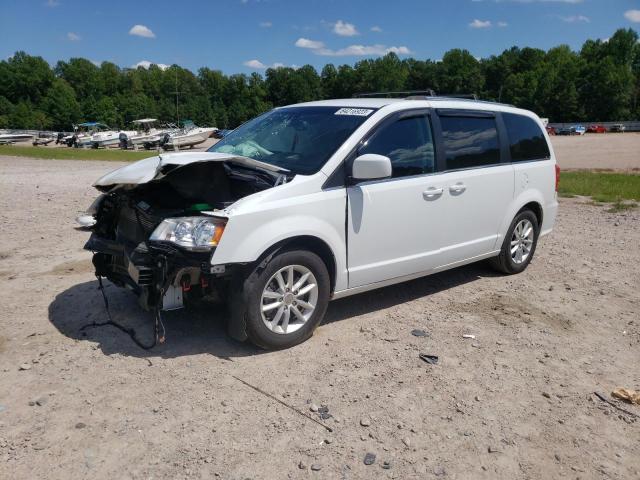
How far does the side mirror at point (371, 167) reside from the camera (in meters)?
4.24

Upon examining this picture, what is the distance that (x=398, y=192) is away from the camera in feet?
15.7

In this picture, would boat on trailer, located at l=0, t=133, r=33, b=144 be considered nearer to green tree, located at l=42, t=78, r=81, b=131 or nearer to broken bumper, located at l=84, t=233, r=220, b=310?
green tree, located at l=42, t=78, r=81, b=131

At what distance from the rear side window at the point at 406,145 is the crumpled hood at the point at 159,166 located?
0.89 m

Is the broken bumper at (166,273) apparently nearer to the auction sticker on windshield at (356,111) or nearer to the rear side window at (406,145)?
the rear side window at (406,145)

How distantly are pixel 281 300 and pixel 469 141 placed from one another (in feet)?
8.74

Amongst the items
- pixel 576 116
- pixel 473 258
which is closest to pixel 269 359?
pixel 473 258

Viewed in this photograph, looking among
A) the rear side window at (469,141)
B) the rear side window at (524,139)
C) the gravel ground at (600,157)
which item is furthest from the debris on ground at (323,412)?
the gravel ground at (600,157)

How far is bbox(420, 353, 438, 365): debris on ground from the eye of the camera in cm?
418

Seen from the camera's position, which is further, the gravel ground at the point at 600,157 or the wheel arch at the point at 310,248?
the gravel ground at the point at 600,157

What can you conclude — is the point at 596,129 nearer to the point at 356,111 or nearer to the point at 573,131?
the point at 573,131

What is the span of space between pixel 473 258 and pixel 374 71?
149m

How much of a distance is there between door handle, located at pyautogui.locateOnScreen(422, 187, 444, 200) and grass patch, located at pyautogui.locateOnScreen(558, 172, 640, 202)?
8392 millimetres

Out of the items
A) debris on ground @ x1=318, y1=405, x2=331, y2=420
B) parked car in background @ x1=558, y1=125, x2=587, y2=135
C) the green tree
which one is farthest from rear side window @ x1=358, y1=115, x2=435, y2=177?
the green tree

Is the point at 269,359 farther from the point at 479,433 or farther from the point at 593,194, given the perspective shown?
the point at 593,194
